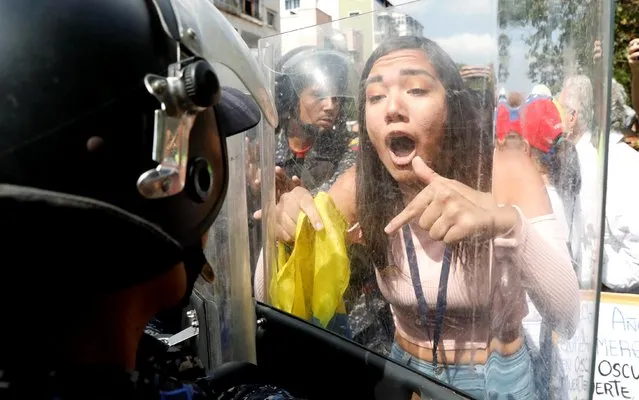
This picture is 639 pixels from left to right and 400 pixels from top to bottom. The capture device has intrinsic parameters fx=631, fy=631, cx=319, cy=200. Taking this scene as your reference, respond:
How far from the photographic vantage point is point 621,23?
962cm

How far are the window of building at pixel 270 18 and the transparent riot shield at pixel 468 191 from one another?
42.5 m

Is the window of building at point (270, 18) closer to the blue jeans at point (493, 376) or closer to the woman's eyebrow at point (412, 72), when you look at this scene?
the woman's eyebrow at point (412, 72)

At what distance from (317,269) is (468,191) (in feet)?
1.90

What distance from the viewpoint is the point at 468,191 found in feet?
4.63

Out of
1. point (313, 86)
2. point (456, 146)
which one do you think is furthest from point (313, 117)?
point (456, 146)

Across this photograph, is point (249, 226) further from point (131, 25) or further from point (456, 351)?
point (131, 25)

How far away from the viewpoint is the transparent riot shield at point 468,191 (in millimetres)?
1274

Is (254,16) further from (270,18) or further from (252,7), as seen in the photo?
(270,18)

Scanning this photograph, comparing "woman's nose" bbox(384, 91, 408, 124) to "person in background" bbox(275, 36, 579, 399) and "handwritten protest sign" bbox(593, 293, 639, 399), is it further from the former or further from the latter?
"handwritten protest sign" bbox(593, 293, 639, 399)

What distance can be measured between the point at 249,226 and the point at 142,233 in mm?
1190

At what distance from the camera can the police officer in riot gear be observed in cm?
96

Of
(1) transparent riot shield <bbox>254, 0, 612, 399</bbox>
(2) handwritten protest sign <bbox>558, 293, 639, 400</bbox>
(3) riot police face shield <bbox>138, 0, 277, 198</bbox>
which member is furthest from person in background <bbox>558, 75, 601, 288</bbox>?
(2) handwritten protest sign <bbox>558, 293, 639, 400</bbox>

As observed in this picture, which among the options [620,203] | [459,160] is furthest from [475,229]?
[620,203]

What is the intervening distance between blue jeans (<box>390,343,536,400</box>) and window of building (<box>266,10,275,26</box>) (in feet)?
140
